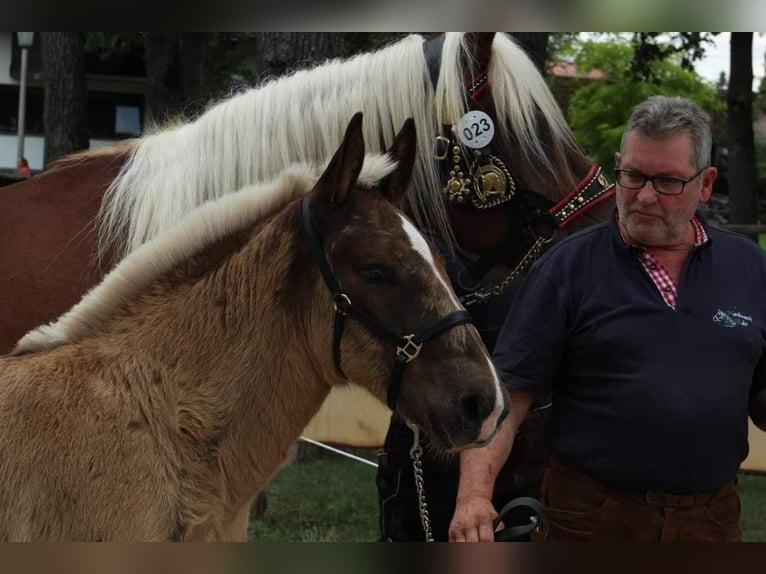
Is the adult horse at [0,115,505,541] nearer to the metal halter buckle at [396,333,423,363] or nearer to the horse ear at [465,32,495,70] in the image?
the metal halter buckle at [396,333,423,363]

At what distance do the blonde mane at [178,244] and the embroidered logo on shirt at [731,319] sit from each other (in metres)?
0.99

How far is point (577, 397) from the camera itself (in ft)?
9.97

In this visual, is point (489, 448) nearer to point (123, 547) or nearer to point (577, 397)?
point (577, 397)

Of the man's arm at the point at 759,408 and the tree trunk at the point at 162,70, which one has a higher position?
the tree trunk at the point at 162,70

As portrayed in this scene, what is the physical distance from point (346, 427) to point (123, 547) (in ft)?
16.4

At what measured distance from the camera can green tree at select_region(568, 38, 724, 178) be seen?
22.4 meters

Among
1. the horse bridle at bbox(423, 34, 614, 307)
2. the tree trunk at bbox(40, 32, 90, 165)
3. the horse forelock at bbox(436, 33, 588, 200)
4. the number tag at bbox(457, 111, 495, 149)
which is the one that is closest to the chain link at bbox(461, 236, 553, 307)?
the horse bridle at bbox(423, 34, 614, 307)

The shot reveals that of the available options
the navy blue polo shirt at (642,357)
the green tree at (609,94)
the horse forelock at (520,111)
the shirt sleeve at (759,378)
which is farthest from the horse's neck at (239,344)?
the green tree at (609,94)

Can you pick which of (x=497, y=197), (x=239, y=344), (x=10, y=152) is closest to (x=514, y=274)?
(x=497, y=197)

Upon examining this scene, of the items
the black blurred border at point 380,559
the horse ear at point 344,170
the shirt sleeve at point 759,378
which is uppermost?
the horse ear at point 344,170

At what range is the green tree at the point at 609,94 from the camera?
882 inches

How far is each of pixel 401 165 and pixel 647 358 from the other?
88cm

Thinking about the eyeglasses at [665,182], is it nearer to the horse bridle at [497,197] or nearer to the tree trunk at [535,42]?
the horse bridle at [497,197]

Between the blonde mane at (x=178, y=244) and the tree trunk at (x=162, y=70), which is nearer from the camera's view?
the blonde mane at (x=178, y=244)
